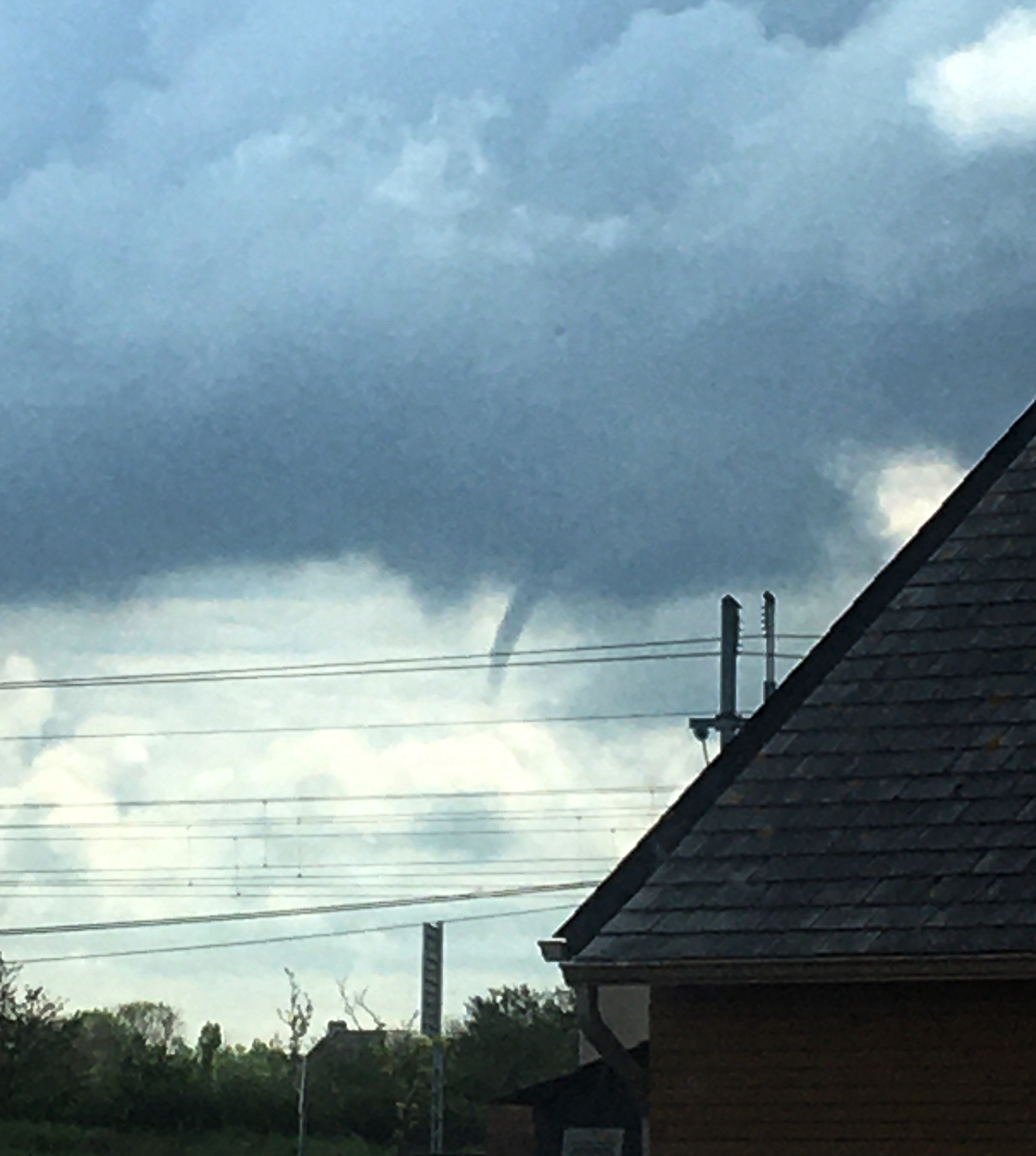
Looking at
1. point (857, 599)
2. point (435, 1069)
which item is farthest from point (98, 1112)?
point (857, 599)

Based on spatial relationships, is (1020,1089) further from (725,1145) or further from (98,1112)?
(98,1112)

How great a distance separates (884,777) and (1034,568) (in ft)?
5.97

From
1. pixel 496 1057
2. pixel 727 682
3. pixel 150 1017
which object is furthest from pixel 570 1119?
pixel 150 1017

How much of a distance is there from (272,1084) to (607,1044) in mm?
55682

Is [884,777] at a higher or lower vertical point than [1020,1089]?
higher

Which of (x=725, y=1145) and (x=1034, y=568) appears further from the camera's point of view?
(x=1034, y=568)

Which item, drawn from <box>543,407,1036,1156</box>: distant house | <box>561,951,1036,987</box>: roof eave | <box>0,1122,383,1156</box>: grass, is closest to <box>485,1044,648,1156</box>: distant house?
<box>0,1122,383,1156</box>: grass

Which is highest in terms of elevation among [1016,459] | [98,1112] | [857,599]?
[1016,459]

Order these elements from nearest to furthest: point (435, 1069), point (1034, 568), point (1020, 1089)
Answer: point (1020, 1089) < point (1034, 568) < point (435, 1069)

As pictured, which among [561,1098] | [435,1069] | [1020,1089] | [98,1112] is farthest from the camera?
[98,1112]

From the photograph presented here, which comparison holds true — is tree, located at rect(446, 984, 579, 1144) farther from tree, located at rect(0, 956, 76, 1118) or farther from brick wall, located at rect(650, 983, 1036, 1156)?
brick wall, located at rect(650, 983, 1036, 1156)

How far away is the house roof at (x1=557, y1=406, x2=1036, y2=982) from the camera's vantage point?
11.5 metres

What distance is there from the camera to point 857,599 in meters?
13.5

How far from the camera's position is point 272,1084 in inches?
2598
